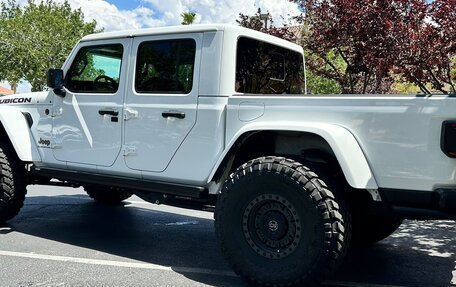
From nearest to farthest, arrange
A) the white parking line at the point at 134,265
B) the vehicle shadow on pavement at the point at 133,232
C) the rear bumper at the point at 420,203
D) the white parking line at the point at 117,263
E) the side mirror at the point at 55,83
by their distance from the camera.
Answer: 1. the rear bumper at the point at 420,203
2. the white parking line at the point at 134,265
3. the white parking line at the point at 117,263
4. the vehicle shadow on pavement at the point at 133,232
5. the side mirror at the point at 55,83

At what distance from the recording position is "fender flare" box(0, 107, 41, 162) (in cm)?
530

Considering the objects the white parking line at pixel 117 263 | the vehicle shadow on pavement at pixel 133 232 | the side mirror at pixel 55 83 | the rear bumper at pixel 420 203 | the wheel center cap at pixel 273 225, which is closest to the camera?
the rear bumper at pixel 420 203

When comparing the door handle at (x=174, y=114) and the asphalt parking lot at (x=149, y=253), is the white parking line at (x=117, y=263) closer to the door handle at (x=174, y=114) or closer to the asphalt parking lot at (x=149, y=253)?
the asphalt parking lot at (x=149, y=253)

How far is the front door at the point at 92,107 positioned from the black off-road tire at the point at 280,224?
4.69 ft

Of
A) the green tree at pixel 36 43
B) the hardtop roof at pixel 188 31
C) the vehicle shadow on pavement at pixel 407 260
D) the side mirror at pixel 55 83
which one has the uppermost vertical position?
the green tree at pixel 36 43

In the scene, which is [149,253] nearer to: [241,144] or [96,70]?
[241,144]

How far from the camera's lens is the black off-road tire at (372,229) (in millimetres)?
4863

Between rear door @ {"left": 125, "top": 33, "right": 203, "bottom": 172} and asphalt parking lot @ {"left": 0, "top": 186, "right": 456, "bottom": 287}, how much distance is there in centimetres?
93

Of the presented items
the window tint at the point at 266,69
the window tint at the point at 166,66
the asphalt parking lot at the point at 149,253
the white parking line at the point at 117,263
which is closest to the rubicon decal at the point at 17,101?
the asphalt parking lot at the point at 149,253

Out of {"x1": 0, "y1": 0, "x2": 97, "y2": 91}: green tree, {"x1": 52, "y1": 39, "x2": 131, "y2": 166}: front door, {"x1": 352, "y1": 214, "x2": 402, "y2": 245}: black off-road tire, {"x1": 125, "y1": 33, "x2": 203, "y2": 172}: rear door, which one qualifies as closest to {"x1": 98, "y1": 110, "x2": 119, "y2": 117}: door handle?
{"x1": 52, "y1": 39, "x2": 131, "y2": 166}: front door

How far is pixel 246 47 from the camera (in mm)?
4465

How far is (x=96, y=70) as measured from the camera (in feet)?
16.7

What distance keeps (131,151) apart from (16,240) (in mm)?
1824

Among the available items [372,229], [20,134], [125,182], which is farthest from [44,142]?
[372,229]
